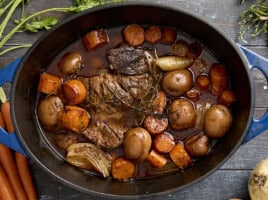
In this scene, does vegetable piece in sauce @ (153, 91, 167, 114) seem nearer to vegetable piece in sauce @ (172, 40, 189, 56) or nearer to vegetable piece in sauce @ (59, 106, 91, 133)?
vegetable piece in sauce @ (172, 40, 189, 56)

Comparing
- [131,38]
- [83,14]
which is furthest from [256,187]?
[83,14]

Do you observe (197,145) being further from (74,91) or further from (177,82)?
(74,91)

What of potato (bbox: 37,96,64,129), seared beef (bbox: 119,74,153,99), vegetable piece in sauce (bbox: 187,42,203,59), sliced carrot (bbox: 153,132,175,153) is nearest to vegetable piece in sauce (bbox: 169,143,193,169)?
sliced carrot (bbox: 153,132,175,153)

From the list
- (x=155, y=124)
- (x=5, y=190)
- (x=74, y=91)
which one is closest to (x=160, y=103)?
(x=155, y=124)

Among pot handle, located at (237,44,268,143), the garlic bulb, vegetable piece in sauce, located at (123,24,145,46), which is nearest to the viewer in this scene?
pot handle, located at (237,44,268,143)

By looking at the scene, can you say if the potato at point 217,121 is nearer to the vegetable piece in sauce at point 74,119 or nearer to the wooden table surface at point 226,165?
the wooden table surface at point 226,165

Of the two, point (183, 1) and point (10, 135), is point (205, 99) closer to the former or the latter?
point (183, 1)
